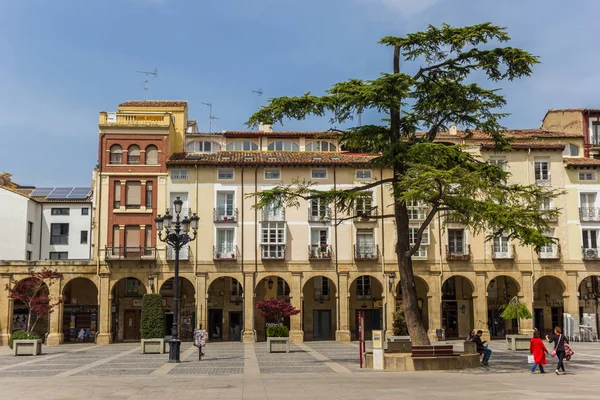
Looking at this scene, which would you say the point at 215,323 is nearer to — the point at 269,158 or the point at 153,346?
the point at 269,158

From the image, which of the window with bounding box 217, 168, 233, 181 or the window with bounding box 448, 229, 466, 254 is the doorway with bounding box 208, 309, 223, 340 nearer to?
the window with bounding box 217, 168, 233, 181

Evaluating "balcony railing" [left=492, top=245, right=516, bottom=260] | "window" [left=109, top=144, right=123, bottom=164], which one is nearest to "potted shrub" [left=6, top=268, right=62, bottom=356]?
"window" [left=109, top=144, right=123, bottom=164]

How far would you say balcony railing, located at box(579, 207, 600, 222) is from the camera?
164 ft

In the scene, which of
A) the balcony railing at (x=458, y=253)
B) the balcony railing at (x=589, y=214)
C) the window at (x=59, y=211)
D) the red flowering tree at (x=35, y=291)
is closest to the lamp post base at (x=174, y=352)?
the red flowering tree at (x=35, y=291)

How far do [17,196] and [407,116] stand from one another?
38972 millimetres

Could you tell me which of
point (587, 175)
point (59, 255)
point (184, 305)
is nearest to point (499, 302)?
point (587, 175)

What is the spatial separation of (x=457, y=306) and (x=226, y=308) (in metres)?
17.0

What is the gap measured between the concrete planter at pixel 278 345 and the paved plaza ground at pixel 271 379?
1460 millimetres

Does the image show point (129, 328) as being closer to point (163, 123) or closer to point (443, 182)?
point (163, 123)

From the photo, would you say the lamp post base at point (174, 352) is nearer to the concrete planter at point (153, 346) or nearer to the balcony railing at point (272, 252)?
the concrete planter at point (153, 346)

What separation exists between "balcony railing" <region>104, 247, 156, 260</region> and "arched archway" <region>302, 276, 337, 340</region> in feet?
37.3

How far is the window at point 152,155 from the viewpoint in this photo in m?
49.2

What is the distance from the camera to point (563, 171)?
5078 cm

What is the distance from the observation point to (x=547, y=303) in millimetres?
52375
